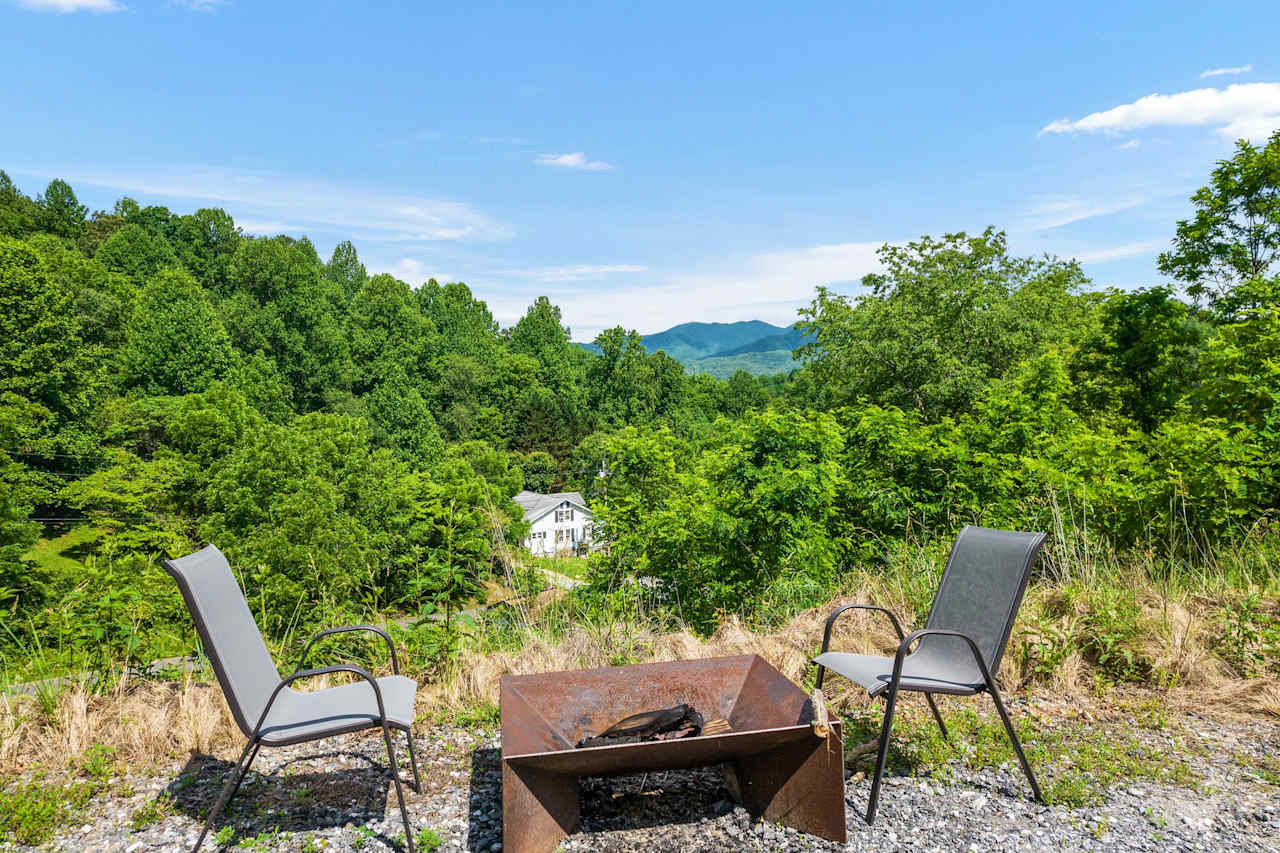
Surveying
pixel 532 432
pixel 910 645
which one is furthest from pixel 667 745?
pixel 532 432

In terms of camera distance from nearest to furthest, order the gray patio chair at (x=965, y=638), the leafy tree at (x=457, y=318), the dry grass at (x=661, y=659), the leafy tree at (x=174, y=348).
A: the gray patio chair at (x=965, y=638) → the dry grass at (x=661, y=659) → the leafy tree at (x=174, y=348) → the leafy tree at (x=457, y=318)

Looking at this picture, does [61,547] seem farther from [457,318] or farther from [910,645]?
[457,318]

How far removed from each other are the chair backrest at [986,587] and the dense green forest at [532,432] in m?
2.13

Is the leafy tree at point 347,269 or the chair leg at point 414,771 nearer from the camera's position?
the chair leg at point 414,771

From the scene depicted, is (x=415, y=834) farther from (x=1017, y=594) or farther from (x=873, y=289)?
(x=873, y=289)

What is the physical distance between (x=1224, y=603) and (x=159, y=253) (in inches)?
2050

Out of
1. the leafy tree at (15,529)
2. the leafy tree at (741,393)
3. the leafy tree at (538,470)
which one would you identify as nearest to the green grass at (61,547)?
the leafy tree at (15,529)

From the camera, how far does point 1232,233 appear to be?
15.9 metres

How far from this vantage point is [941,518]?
6895 mm

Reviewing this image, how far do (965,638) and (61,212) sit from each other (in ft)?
190

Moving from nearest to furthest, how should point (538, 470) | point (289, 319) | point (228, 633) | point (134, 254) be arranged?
1. point (228, 633)
2. point (134, 254)
3. point (289, 319)
4. point (538, 470)

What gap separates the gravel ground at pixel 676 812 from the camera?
7.63 ft

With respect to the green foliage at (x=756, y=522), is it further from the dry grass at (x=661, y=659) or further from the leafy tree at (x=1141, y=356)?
the leafy tree at (x=1141, y=356)

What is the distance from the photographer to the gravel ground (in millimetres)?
2326
